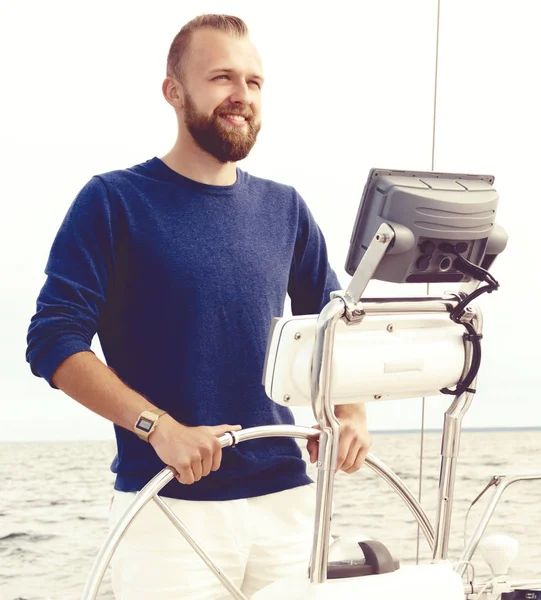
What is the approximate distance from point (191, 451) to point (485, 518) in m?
0.55

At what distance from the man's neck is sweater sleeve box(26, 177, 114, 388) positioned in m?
0.20

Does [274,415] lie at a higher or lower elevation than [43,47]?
lower

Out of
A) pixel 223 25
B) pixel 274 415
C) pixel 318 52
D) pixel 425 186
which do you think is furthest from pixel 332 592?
pixel 318 52

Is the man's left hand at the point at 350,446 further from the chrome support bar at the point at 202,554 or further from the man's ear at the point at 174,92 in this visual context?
the man's ear at the point at 174,92

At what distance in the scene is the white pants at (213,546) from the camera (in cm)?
175

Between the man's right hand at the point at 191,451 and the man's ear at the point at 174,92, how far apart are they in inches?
32.3

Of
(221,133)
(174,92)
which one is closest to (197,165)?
(221,133)

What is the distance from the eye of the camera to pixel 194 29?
205 cm

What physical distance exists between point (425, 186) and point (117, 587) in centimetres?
107

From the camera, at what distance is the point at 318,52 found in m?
6.44

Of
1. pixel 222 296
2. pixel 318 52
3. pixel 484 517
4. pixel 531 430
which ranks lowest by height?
pixel 531 430

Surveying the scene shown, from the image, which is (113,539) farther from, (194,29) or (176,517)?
(194,29)

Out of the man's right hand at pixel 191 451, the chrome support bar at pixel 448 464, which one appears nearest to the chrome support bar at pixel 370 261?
the chrome support bar at pixel 448 464

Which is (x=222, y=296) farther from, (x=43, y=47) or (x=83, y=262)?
(x=43, y=47)
